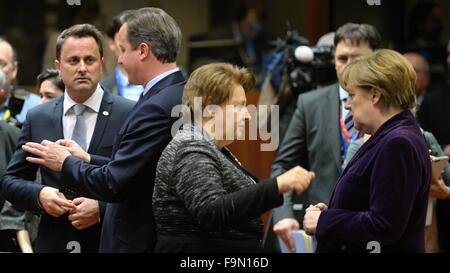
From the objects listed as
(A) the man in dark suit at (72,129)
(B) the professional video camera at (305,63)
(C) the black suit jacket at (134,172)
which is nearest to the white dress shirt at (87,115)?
(A) the man in dark suit at (72,129)

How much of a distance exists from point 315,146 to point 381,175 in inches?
63.6

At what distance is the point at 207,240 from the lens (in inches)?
135

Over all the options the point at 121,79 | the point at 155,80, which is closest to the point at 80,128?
the point at 155,80

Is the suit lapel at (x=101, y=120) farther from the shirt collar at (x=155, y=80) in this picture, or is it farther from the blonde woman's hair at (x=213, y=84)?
the blonde woman's hair at (x=213, y=84)

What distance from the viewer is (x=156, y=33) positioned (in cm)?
380

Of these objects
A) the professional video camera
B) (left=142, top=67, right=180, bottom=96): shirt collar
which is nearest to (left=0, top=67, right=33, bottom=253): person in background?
(left=142, top=67, right=180, bottom=96): shirt collar

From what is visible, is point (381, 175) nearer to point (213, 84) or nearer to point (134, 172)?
point (213, 84)

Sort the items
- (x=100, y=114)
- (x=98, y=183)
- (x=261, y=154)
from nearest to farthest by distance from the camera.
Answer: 1. (x=98, y=183)
2. (x=100, y=114)
3. (x=261, y=154)

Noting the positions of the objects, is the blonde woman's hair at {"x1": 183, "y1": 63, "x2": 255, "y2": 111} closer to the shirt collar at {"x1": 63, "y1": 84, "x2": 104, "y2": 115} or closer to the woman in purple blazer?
the woman in purple blazer

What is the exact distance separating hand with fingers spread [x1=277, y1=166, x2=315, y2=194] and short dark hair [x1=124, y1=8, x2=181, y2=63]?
886 mm

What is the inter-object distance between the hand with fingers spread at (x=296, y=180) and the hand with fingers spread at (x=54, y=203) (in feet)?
3.61
